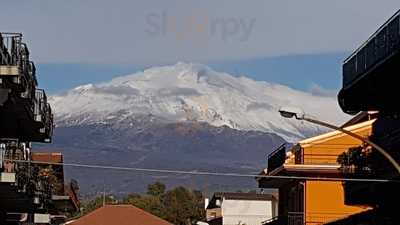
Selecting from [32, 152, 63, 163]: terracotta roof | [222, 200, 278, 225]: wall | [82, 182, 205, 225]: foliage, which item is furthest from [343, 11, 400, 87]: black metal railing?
[82, 182, 205, 225]: foliage

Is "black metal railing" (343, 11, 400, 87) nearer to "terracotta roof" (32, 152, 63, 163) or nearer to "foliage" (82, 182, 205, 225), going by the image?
"terracotta roof" (32, 152, 63, 163)

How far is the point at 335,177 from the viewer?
172 feet

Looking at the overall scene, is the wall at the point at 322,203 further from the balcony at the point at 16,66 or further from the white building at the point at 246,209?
the white building at the point at 246,209

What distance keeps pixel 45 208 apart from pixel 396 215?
21239 millimetres

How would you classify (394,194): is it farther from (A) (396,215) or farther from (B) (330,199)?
(B) (330,199)

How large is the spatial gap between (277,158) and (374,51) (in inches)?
911

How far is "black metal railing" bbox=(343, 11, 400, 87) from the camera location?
32062 millimetres

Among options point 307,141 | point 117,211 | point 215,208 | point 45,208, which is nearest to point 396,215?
point 307,141

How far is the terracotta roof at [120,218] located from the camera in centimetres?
9056

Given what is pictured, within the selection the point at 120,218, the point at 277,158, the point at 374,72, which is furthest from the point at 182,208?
the point at 374,72

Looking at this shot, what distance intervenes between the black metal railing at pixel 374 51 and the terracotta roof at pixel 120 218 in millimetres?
53009

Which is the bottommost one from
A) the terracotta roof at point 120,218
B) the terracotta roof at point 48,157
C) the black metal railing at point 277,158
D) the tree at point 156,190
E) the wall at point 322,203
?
the terracotta roof at point 120,218

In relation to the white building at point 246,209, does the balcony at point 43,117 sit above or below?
above

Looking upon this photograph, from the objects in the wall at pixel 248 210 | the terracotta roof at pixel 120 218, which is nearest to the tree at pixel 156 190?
the wall at pixel 248 210
